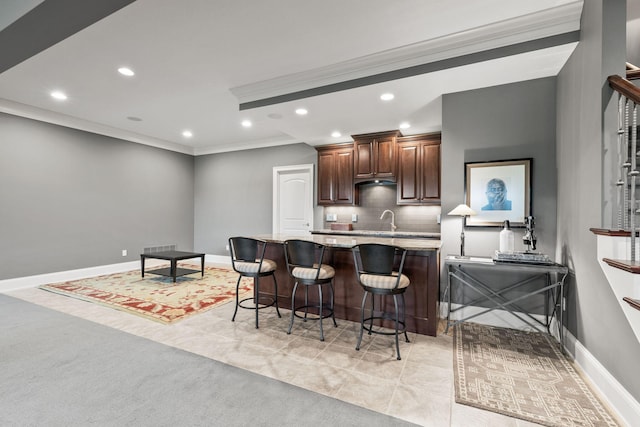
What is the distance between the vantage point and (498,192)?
3285 mm

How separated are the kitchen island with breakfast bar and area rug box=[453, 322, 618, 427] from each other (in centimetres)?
40

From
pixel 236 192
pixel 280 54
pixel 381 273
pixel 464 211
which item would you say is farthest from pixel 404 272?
pixel 236 192

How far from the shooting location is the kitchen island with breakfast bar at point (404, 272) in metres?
2.96

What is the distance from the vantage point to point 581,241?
239 centimetres

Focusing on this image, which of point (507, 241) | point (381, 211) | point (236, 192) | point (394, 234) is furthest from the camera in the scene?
point (236, 192)

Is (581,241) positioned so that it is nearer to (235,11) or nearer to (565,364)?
(565,364)

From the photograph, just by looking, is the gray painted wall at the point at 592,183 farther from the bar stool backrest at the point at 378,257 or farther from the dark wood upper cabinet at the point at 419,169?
the dark wood upper cabinet at the point at 419,169

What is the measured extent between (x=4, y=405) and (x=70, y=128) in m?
5.09

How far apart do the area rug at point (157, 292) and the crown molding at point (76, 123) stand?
2778 mm

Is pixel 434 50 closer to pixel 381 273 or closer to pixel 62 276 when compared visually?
pixel 381 273

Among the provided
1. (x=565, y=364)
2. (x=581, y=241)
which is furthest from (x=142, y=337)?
(x=581, y=241)

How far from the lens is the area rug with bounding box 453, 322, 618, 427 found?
1.81 meters

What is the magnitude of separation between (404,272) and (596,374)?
1.55 metres

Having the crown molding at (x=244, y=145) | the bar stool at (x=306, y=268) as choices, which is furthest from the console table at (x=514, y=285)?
the crown molding at (x=244, y=145)
